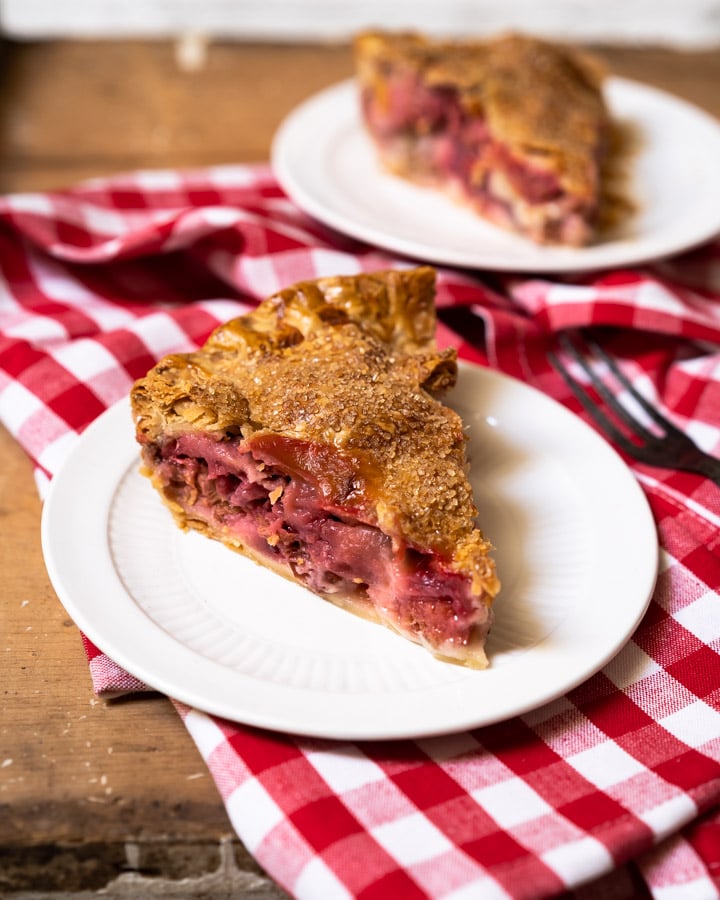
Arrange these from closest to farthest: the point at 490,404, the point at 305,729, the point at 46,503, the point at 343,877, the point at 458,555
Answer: the point at 343,877
the point at 305,729
the point at 458,555
the point at 46,503
the point at 490,404

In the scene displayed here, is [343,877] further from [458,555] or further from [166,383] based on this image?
[166,383]

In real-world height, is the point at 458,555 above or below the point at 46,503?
above

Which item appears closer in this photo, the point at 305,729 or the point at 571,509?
the point at 305,729

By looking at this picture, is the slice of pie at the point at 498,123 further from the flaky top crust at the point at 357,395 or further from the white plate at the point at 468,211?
the flaky top crust at the point at 357,395

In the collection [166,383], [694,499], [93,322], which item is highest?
[166,383]

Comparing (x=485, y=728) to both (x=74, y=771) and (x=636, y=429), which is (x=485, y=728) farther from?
(x=636, y=429)

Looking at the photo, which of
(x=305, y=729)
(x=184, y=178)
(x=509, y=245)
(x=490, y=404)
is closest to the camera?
(x=305, y=729)

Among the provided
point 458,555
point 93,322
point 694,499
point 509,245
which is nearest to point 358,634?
point 458,555
